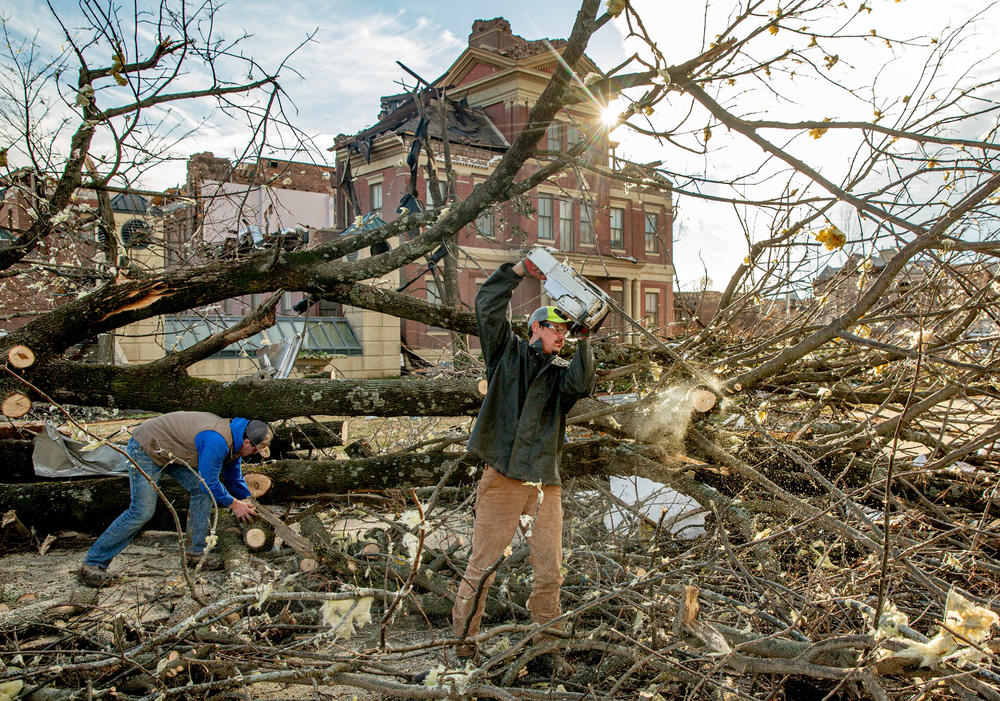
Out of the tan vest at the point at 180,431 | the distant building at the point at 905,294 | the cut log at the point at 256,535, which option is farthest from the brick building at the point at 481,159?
the cut log at the point at 256,535

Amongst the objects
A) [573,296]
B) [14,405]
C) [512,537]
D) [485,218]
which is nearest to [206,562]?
[14,405]

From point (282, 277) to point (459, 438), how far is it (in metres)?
1.72

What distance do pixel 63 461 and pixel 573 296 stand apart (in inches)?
168

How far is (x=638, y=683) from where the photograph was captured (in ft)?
10.2

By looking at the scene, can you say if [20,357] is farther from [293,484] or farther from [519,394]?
[519,394]

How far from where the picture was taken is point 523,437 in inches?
135

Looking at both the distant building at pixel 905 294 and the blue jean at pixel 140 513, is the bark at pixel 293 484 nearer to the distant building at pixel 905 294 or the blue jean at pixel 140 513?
the blue jean at pixel 140 513

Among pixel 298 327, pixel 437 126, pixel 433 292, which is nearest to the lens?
pixel 433 292

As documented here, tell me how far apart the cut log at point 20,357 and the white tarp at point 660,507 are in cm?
395

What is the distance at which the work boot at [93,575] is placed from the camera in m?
4.30

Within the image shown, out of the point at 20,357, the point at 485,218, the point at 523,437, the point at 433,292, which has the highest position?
the point at 485,218

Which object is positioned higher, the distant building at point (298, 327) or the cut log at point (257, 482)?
the distant building at point (298, 327)

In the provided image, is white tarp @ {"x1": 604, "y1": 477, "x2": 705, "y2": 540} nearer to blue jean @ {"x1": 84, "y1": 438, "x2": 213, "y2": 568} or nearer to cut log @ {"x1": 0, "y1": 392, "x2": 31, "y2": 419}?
blue jean @ {"x1": 84, "y1": 438, "x2": 213, "y2": 568}

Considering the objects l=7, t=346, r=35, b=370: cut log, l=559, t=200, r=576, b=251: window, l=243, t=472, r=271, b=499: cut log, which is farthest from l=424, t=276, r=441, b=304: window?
l=559, t=200, r=576, b=251: window
